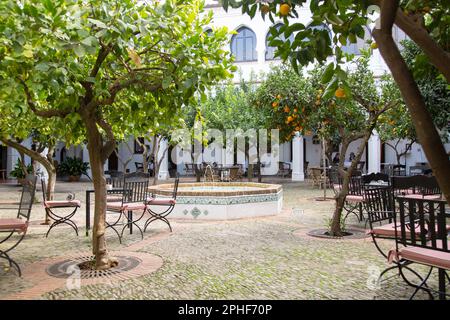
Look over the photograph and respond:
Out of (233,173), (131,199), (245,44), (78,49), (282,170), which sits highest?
(245,44)

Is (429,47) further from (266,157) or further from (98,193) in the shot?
(266,157)

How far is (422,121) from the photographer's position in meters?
1.58

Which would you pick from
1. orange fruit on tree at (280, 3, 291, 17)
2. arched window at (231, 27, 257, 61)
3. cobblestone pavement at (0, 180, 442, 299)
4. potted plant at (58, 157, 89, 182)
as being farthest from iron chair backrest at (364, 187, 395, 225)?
potted plant at (58, 157, 89, 182)

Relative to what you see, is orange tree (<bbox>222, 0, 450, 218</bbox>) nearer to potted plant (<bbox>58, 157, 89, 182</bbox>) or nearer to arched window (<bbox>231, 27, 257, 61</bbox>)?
arched window (<bbox>231, 27, 257, 61</bbox>)

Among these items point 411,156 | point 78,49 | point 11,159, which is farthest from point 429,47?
point 11,159

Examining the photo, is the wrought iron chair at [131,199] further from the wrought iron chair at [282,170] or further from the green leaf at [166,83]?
the wrought iron chair at [282,170]

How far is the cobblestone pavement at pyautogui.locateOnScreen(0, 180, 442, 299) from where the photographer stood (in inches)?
176

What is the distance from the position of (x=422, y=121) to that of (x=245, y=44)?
23.6m

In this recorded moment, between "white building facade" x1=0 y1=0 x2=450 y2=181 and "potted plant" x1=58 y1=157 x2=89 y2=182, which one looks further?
"potted plant" x1=58 y1=157 x2=89 y2=182

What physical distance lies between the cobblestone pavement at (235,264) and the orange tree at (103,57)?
98cm

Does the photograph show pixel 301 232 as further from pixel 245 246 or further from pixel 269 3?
pixel 269 3

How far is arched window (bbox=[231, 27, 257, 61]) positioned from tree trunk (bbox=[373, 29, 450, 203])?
76.0ft

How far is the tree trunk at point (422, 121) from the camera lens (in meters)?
1.53

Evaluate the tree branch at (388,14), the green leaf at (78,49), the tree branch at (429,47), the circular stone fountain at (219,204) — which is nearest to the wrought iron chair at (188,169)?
the circular stone fountain at (219,204)
